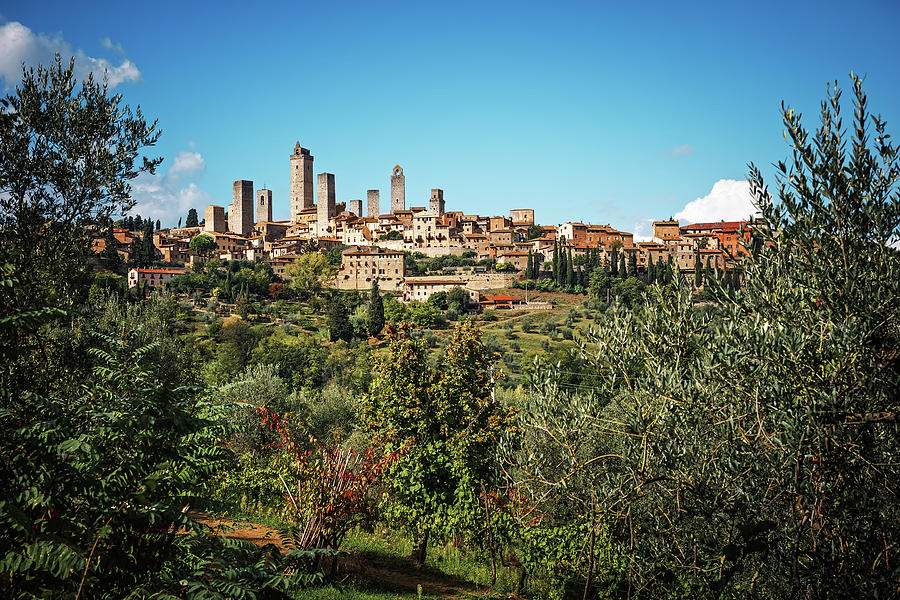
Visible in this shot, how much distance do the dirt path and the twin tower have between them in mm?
103130

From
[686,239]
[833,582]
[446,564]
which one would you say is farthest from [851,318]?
[686,239]

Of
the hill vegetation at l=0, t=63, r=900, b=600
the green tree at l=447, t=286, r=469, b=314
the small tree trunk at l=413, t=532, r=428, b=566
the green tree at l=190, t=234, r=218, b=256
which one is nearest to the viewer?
the hill vegetation at l=0, t=63, r=900, b=600

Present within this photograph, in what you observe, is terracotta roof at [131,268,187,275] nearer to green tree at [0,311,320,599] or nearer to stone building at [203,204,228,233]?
stone building at [203,204,228,233]

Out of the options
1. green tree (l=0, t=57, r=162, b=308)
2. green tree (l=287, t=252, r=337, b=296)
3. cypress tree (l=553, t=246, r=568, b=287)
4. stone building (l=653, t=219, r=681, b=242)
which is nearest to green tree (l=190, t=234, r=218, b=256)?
green tree (l=287, t=252, r=337, b=296)

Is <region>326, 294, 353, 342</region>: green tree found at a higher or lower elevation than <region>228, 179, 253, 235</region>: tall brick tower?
lower

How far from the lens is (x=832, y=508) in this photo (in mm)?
4586

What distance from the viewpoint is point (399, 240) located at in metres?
98.0

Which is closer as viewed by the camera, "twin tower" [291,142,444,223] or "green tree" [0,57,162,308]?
"green tree" [0,57,162,308]

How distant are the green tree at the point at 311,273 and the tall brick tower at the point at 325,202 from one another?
1001 inches

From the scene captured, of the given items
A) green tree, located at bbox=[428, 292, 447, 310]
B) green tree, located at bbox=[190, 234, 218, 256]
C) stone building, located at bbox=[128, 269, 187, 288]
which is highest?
green tree, located at bbox=[190, 234, 218, 256]

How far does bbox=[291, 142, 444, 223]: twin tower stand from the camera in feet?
367

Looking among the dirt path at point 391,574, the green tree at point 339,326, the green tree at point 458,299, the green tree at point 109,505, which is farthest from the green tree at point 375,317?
the green tree at point 109,505

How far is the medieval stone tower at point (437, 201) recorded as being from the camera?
115 meters

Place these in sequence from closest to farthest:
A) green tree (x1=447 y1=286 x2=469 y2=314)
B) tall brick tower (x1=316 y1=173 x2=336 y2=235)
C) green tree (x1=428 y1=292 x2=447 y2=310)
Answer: green tree (x1=447 y1=286 x2=469 y2=314), green tree (x1=428 y1=292 x2=447 y2=310), tall brick tower (x1=316 y1=173 x2=336 y2=235)
